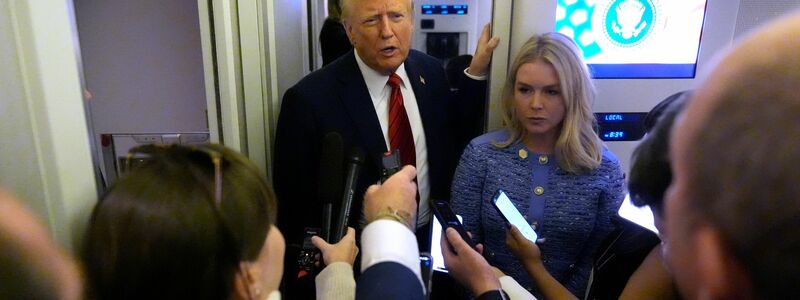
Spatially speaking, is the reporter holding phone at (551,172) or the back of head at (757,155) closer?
the back of head at (757,155)

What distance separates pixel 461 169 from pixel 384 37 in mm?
488

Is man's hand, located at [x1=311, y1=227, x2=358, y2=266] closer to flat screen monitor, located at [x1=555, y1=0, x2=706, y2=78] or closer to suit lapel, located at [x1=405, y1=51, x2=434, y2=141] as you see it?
suit lapel, located at [x1=405, y1=51, x2=434, y2=141]

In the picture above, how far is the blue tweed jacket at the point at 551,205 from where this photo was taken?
1430mm

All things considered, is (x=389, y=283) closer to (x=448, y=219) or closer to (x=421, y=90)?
(x=448, y=219)

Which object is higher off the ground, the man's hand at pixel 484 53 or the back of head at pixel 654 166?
the man's hand at pixel 484 53

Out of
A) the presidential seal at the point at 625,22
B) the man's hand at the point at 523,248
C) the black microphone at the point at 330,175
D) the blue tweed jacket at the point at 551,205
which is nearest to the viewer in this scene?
the black microphone at the point at 330,175

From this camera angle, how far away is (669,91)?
166 centimetres

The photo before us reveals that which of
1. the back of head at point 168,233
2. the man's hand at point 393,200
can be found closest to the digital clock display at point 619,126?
the man's hand at point 393,200

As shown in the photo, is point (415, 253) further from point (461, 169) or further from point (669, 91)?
point (669, 91)

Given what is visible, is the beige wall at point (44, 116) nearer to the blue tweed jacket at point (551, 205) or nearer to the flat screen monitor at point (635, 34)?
the blue tweed jacket at point (551, 205)

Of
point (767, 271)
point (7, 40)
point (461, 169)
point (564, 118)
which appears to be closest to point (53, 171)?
point (7, 40)

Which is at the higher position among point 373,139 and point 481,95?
point 481,95

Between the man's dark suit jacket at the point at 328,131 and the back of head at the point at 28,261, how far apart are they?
1.06 meters

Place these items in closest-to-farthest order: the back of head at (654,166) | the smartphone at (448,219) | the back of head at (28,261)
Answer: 1. the back of head at (28,261)
2. the back of head at (654,166)
3. the smartphone at (448,219)
